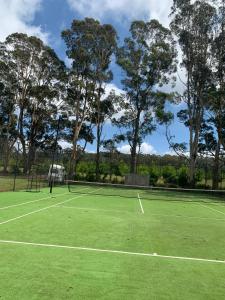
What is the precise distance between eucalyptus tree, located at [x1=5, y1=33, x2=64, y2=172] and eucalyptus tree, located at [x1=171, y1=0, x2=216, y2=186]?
537 inches

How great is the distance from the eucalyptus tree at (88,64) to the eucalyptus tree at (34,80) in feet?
7.92

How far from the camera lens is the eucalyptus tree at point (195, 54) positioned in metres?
43.0

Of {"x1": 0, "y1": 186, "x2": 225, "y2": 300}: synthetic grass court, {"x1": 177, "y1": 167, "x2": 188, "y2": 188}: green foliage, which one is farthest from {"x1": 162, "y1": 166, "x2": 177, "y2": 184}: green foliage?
{"x1": 0, "y1": 186, "x2": 225, "y2": 300}: synthetic grass court

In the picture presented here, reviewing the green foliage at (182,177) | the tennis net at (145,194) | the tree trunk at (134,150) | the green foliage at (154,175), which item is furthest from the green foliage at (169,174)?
the tennis net at (145,194)

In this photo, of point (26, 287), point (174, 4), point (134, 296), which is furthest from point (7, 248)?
point (174, 4)

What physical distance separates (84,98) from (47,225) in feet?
127

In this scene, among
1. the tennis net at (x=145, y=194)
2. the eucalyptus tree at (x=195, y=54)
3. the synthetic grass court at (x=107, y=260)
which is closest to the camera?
the synthetic grass court at (x=107, y=260)

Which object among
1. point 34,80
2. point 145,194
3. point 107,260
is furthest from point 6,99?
point 107,260

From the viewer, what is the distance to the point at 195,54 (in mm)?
43719

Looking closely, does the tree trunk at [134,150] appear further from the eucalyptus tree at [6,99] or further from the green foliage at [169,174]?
the eucalyptus tree at [6,99]

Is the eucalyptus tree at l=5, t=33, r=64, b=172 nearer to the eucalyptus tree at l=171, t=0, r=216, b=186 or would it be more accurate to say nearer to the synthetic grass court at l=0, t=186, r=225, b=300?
the eucalyptus tree at l=171, t=0, r=216, b=186

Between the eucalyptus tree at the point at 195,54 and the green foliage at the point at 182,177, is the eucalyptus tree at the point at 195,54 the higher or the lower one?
the higher one

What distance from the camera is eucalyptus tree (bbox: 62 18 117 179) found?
1805 inches

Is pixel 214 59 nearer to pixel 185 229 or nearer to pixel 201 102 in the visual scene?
pixel 201 102
